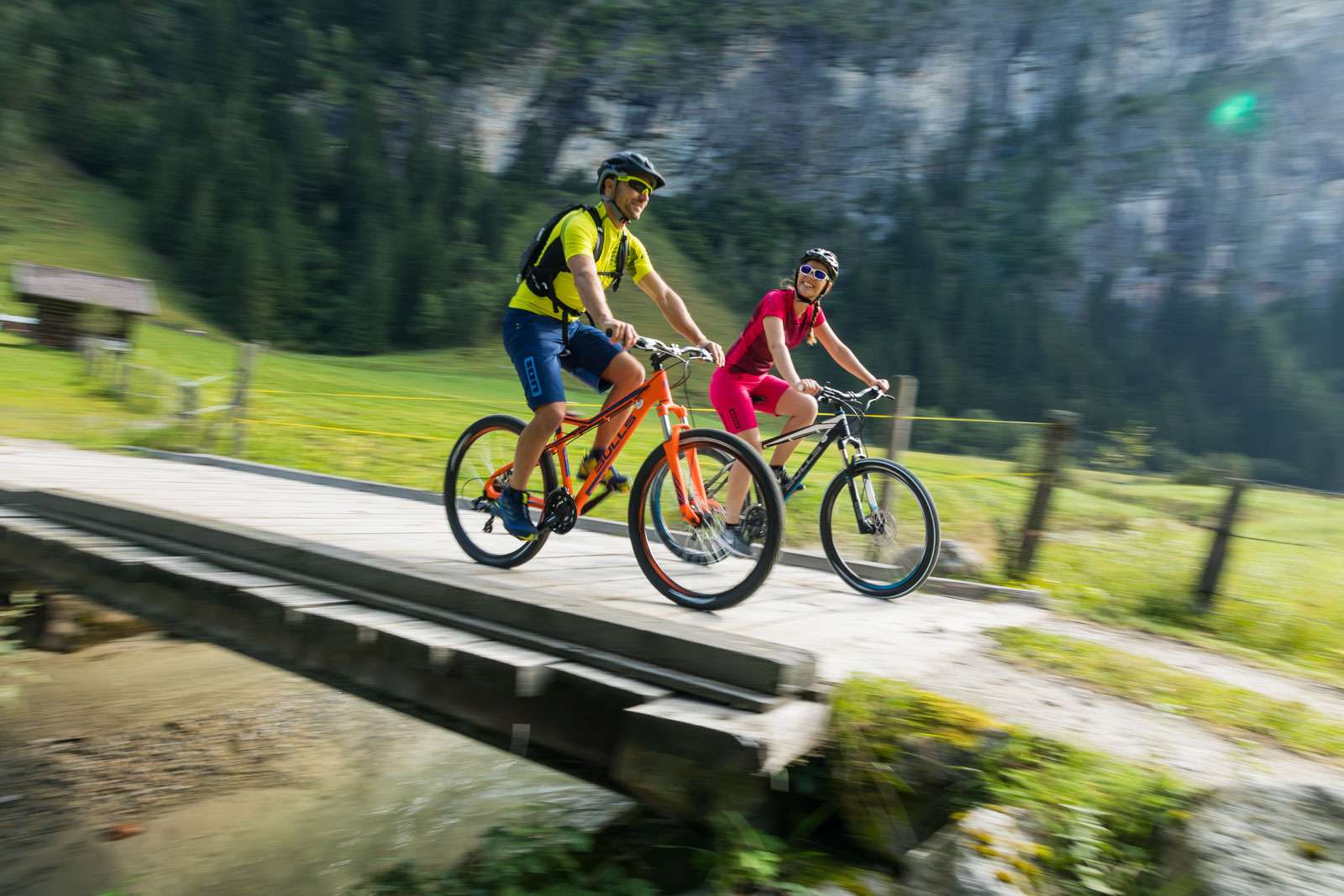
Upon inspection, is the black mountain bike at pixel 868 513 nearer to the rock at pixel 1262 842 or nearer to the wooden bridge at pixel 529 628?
the wooden bridge at pixel 529 628

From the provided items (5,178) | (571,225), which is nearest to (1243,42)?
(5,178)

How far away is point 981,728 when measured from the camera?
2705 millimetres

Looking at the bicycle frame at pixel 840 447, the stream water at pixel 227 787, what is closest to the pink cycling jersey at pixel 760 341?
the bicycle frame at pixel 840 447

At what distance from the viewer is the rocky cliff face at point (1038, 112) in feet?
415

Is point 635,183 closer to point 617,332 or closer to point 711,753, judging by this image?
point 617,332

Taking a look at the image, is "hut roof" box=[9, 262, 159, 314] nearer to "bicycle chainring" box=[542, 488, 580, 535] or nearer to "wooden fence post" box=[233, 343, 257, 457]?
"wooden fence post" box=[233, 343, 257, 457]

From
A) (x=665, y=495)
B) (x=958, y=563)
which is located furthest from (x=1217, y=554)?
(x=665, y=495)

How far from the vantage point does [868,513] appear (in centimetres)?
517

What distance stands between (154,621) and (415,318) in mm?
83112

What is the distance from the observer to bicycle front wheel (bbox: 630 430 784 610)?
369 cm

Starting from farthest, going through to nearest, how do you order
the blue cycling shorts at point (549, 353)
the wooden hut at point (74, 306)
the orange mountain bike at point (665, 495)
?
the wooden hut at point (74, 306)
the blue cycling shorts at point (549, 353)
the orange mountain bike at point (665, 495)

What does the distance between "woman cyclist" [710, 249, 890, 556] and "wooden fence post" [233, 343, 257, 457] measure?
27.7 feet

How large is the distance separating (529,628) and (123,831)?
11.1 feet

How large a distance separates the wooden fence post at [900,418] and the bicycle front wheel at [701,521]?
3.05 m
